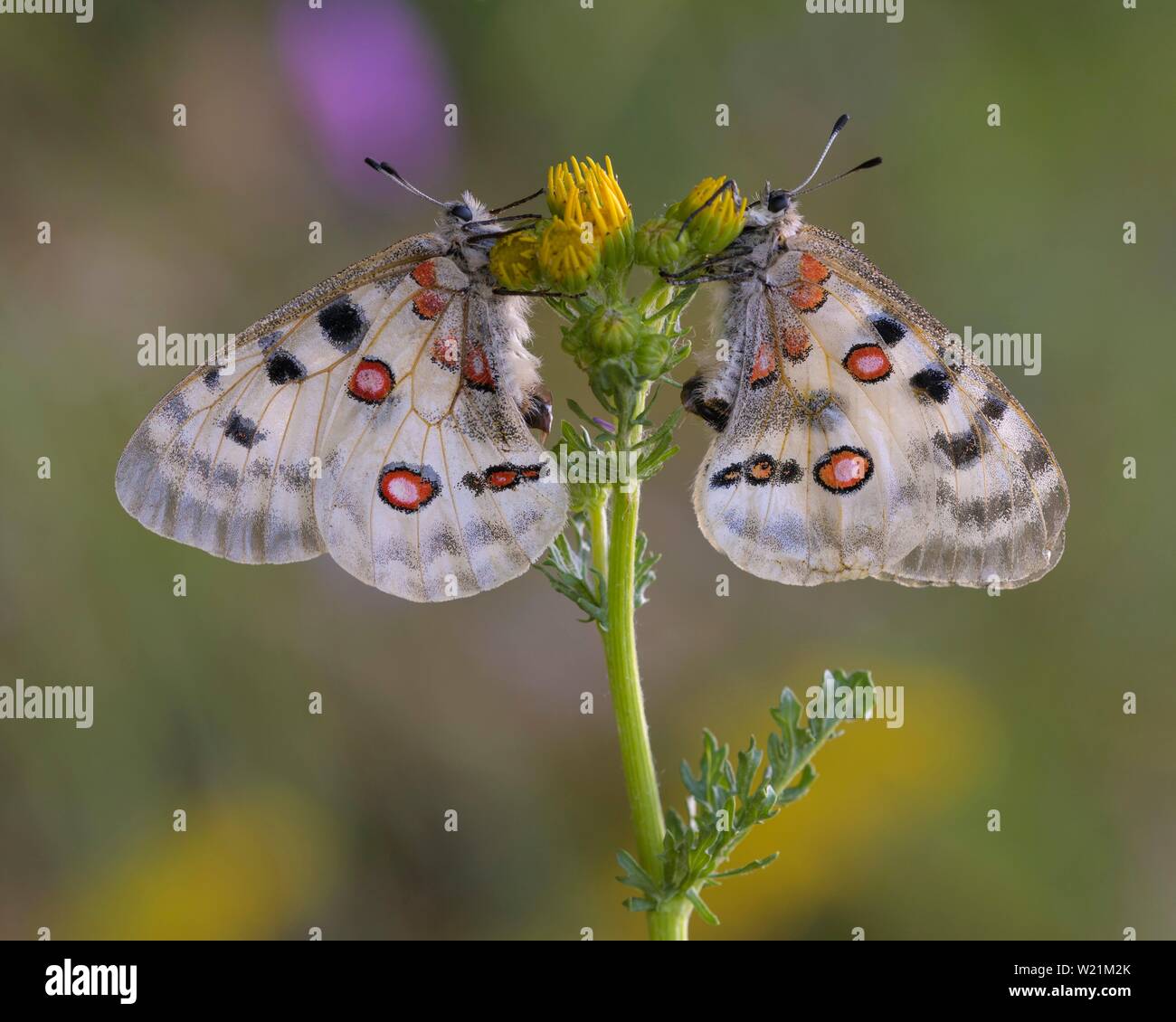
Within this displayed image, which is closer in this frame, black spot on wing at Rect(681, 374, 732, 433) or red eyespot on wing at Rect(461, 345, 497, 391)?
black spot on wing at Rect(681, 374, 732, 433)

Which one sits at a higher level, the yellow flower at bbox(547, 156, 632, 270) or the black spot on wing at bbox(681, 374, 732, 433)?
the yellow flower at bbox(547, 156, 632, 270)

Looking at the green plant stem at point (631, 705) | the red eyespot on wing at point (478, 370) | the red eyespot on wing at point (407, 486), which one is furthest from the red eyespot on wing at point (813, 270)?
the red eyespot on wing at point (407, 486)

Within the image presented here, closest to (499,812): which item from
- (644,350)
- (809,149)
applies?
(644,350)

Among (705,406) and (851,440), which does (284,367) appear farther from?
(851,440)

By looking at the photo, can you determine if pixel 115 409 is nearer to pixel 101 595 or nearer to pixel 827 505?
pixel 101 595

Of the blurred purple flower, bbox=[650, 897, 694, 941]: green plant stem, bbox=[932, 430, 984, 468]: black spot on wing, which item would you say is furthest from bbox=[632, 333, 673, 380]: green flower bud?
the blurred purple flower

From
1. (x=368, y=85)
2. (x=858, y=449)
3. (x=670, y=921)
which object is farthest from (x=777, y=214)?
(x=368, y=85)

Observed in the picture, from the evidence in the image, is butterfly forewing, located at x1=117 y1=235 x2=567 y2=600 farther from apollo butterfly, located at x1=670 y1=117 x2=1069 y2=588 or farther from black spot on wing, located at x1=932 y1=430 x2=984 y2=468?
black spot on wing, located at x1=932 y1=430 x2=984 y2=468

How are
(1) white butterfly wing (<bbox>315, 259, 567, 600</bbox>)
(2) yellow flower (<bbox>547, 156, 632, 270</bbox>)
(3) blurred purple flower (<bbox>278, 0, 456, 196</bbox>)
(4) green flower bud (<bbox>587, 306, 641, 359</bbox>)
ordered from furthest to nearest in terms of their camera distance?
(3) blurred purple flower (<bbox>278, 0, 456, 196</bbox>) < (1) white butterfly wing (<bbox>315, 259, 567, 600</bbox>) < (2) yellow flower (<bbox>547, 156, 632, 270</bbox>) < (4) green flower bud (<bbox>587, 306, 641, 359</bbox>)
